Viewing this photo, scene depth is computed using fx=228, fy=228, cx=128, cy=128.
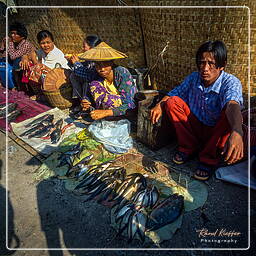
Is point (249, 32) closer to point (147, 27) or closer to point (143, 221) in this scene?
point (147, 27)

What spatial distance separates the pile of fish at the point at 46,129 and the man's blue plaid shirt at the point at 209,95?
7.59 ft

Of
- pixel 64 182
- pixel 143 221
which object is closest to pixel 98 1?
pixel 64 182

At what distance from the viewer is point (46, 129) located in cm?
456

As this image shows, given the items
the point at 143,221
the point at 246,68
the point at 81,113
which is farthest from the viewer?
the point at 81,113

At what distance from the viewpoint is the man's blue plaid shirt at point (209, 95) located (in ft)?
9.14

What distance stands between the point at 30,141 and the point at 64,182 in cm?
144

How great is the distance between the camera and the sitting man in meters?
2.70

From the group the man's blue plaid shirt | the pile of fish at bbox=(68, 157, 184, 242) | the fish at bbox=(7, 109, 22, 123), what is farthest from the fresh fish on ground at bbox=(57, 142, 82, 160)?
the fish at bbox=(7, 109, 22, 123)

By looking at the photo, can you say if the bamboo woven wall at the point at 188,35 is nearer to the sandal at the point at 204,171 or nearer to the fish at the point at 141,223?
the sandal at the point at 204,171

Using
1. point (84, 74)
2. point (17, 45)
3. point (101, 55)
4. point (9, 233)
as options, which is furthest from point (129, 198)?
point (17, 45)

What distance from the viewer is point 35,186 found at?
11.1ft

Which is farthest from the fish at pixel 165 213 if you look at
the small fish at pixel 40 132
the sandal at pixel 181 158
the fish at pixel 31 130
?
the fish at pixel 31 130

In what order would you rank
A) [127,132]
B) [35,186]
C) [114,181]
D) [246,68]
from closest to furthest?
[114,181] → [35,186] → [246,68] → [127,132]

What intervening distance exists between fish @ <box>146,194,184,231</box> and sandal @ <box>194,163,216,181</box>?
0.52 m
